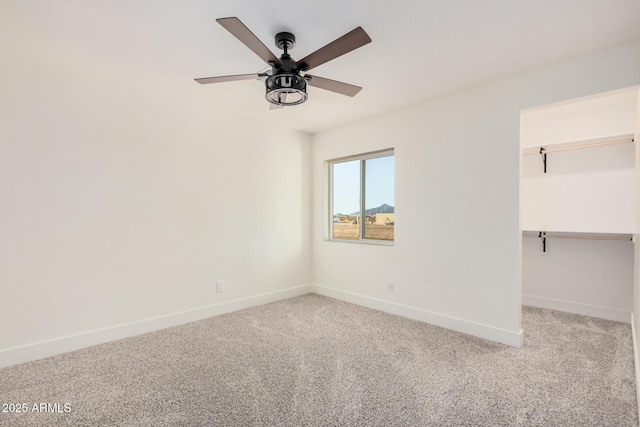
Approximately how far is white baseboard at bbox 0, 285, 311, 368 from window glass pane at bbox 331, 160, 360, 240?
1.26 m

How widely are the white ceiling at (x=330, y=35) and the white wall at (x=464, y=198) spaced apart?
20cm

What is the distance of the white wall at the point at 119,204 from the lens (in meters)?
2.45

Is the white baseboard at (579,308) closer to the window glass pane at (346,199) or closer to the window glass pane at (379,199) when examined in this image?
the window glass pane at (379,199)

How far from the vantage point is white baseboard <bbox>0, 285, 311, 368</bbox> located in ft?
8.01

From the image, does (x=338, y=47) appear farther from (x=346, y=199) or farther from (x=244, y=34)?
(x=346, y=199)

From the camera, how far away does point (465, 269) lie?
304 cm

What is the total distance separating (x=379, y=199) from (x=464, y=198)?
118 cm

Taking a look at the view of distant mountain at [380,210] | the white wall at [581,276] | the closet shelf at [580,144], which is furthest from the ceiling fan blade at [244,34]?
the white wall at [581,276]

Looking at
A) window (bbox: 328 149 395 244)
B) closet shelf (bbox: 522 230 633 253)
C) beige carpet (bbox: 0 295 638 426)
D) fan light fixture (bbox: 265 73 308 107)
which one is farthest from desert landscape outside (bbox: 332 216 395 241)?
fan light fixture (bbox: 265 73 308 107)

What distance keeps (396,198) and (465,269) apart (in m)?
1.04

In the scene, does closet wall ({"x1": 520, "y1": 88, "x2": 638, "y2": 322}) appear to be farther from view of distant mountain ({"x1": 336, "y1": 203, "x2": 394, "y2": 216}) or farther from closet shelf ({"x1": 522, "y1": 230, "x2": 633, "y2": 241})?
view of distant mountain ({"x1": 336, "y1": 203, "x2": 394, "y2": 216})

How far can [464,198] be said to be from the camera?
304cm

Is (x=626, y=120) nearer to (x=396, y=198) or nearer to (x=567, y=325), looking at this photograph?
(x=567, y=325)

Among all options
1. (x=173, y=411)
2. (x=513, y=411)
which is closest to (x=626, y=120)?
(x=513, y=411)
